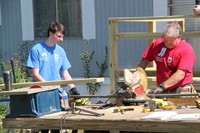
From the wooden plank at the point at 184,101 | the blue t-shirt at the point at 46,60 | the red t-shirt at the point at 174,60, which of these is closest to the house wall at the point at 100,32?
the blue t-shirt at the point at 46,60

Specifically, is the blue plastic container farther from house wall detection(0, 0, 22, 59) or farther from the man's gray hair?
house wall detection(0, 0, 22, 59)

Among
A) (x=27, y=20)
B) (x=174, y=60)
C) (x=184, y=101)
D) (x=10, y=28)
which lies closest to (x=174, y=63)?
(x=174, y=60)

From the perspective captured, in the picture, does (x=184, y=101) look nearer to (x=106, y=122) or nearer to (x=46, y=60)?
(x=106, y=122)

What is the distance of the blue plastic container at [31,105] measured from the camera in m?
4.79

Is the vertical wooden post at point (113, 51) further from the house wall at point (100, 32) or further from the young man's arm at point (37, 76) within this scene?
the house wall at point (100, 32)

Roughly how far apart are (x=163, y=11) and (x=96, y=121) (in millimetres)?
6152

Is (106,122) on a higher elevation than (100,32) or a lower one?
lower

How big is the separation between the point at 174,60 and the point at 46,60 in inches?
62.7

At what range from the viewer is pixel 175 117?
14.1 feet

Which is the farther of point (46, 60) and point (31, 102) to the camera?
point (46, 60)

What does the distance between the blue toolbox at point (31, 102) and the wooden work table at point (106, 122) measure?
6 centimetres

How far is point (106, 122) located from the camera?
14.6 feet

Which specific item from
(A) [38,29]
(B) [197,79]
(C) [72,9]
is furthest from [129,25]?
(B) [197,79]

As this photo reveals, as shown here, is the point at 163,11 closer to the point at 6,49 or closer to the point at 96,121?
the point at 6,49
